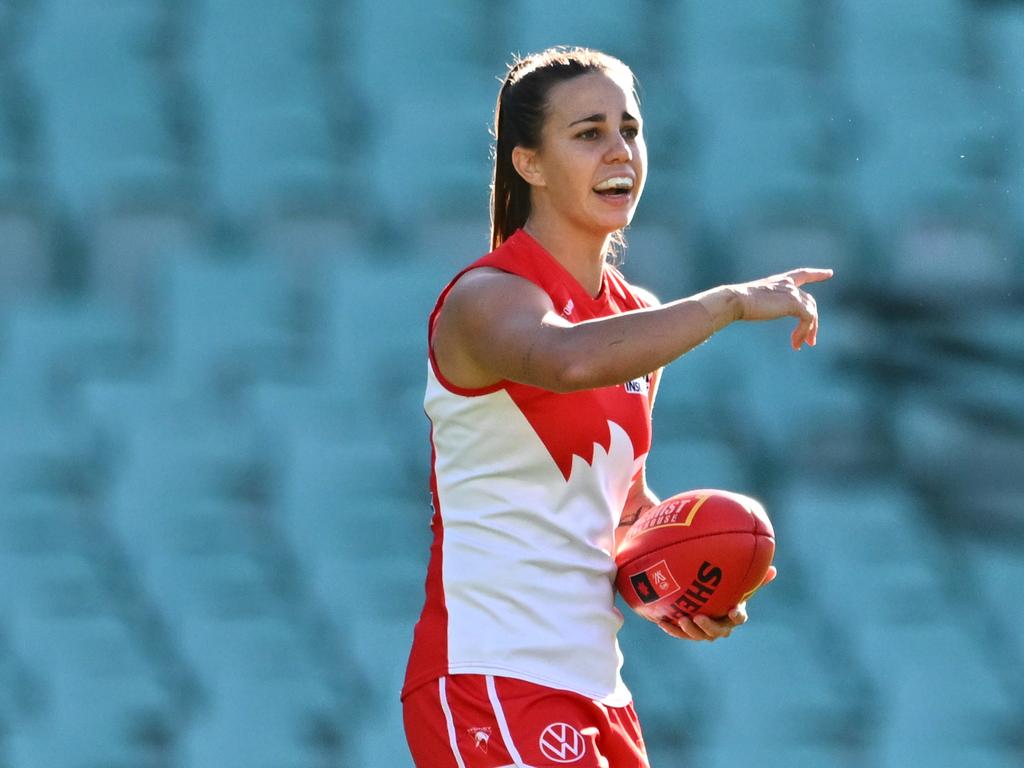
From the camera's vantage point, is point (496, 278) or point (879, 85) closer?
point (496, 278)

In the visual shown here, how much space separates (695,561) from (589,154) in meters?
0.60

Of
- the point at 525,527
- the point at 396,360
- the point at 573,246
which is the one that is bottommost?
the point at 396,360

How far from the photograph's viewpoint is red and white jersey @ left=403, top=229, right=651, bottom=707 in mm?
2225

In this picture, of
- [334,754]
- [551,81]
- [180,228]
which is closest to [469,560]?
[551,81]

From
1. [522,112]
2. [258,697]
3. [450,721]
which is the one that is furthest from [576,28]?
[450,721]

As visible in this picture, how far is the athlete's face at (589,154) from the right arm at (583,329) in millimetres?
192

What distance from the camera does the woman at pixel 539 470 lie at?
217 cm

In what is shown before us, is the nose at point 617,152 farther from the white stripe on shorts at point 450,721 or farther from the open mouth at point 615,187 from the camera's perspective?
the white stripe on shorts at point 450,721

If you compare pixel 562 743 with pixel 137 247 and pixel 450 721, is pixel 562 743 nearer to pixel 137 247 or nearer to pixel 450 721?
Answer: pixel 450 721

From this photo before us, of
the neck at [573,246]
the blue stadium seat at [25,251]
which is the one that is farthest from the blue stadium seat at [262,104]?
the neck at [573,246]

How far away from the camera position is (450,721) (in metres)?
2.22

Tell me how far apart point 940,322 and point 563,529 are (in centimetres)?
241

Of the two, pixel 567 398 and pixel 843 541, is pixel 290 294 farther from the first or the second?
pixel 567 398

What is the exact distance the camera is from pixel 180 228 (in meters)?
4.32
